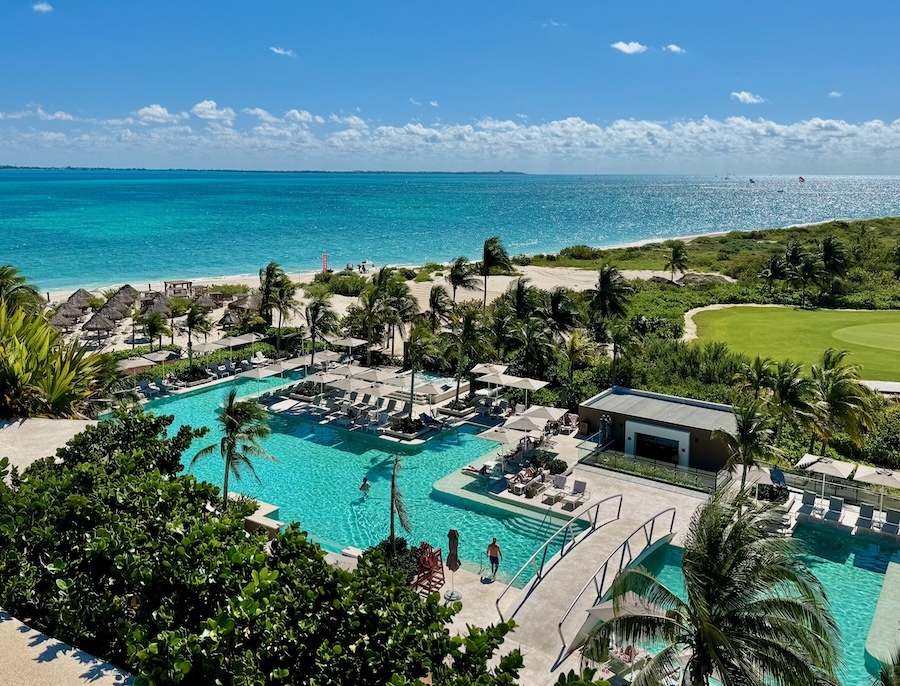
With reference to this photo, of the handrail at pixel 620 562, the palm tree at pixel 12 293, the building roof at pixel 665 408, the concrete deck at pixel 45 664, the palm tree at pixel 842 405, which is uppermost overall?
the palm tree at pixel 12 293

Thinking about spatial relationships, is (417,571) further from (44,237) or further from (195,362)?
(44,237)

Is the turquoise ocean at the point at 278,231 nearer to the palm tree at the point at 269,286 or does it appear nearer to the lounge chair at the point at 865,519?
the palm tree at the point at 269,286

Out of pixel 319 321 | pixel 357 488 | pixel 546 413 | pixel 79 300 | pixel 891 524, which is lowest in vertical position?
pixel 357 488

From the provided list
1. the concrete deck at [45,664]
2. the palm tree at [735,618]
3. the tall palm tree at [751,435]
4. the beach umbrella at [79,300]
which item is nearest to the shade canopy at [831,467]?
the tall palm tree at [751,435]

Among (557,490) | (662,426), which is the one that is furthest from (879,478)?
(557,490)

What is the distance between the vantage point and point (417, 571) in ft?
49.6

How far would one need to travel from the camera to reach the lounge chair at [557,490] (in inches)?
783

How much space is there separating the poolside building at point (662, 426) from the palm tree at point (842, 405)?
8.86 ft

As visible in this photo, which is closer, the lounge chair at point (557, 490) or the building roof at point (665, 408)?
the lounge chair at point (557, 490)

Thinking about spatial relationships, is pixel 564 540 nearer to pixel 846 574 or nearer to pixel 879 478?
pixel 846 574

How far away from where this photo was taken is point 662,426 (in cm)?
2278

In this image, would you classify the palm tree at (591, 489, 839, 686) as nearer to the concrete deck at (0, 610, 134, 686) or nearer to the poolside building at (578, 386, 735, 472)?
the concrete deck at (0, 610, 134, 686)

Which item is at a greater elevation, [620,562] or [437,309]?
[437,309]

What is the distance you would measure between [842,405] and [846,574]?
6.23 m
